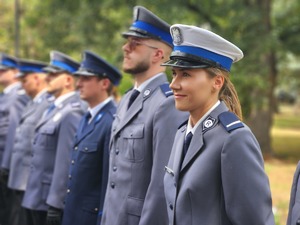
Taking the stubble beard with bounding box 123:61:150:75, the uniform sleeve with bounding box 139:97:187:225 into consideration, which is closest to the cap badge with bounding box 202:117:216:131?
the uniform sleeve with bounding box 139:97:187:225

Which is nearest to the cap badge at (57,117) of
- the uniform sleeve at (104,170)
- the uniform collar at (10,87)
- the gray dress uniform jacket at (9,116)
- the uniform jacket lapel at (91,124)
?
the uniform jacket lapel at (91,124)

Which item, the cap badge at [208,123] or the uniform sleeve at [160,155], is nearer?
the cap badge at [208,123]

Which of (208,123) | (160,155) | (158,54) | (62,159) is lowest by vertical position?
(62,159)

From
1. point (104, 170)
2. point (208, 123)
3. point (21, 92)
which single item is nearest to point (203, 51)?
point (208, 123)

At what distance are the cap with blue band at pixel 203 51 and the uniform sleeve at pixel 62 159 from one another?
229 cm

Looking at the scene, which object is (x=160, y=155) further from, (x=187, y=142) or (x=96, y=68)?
(x=96, y=68)

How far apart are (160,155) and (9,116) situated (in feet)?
13.4

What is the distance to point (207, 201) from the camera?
2701 millimetres

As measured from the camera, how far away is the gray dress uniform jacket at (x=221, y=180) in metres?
2.63

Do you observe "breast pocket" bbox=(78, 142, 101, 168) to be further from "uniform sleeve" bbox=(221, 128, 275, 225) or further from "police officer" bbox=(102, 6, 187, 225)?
"uniform sleeve" bbox=(221, 128, 275, 225)

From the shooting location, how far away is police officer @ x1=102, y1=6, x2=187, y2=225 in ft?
11.1

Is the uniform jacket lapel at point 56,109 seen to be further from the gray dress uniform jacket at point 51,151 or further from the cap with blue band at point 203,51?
the cap with blue band at point 203,51

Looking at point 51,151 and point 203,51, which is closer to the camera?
point 203,51

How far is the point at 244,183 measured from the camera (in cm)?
263
